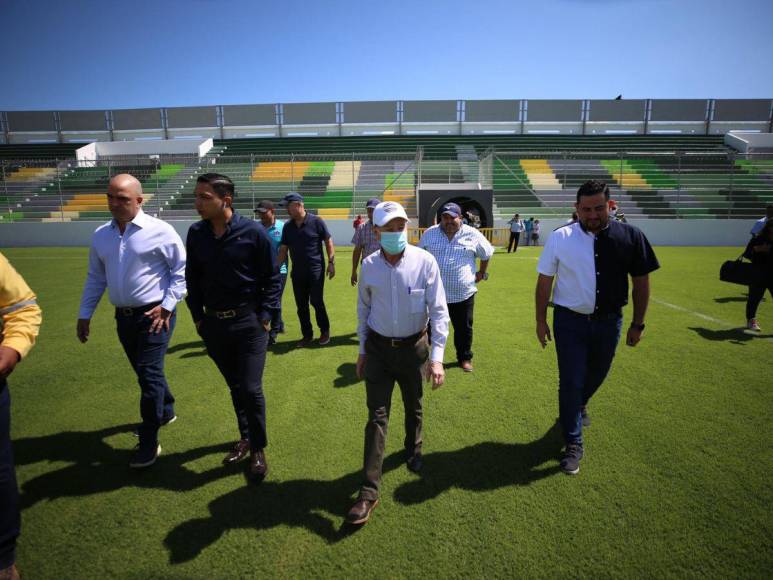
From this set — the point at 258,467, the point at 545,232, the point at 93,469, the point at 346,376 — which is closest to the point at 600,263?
the point at 258,467

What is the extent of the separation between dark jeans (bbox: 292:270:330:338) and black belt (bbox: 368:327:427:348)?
327 cm

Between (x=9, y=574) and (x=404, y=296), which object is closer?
(x=9, y=574)

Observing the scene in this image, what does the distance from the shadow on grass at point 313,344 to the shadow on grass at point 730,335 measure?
539 cm

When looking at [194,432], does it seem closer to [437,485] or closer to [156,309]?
[156,309]

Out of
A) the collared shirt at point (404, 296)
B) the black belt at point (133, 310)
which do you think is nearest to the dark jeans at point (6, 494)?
the black belt at point (133, 310)

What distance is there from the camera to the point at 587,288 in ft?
9.91

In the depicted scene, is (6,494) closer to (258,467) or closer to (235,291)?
(258,467)

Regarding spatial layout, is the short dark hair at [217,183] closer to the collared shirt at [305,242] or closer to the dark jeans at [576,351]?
the dark jeans at [576,351]

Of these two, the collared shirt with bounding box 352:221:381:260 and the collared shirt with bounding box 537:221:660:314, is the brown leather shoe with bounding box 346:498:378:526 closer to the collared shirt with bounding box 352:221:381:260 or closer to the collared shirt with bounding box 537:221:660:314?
the collared shirt with bounding box 537:221:660:314

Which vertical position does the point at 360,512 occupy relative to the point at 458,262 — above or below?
below

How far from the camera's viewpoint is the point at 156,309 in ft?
10.5

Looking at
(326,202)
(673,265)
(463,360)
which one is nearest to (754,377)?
(463,360)

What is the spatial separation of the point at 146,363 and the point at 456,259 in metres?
3.41

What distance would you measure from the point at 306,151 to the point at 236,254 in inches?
1259
